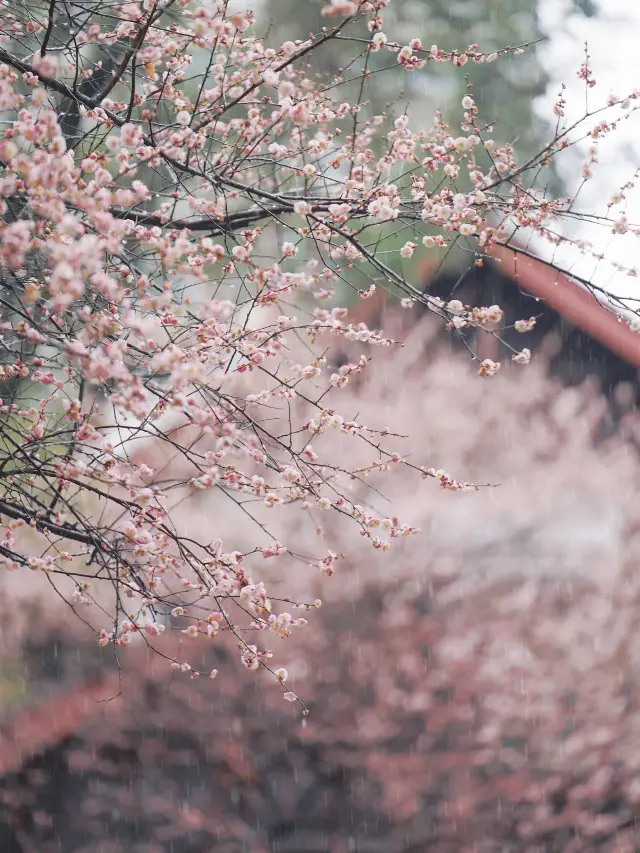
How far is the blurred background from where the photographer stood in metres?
5.32

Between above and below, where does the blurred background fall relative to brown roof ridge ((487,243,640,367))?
below

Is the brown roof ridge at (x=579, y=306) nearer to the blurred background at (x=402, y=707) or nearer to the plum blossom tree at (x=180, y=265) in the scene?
the blurred background at (x=402, y=707)

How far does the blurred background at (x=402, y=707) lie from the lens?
5.32 metres

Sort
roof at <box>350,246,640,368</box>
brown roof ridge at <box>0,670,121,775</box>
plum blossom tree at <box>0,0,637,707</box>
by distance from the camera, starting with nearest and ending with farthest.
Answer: plum blossom tree at <box>0,0,637,707</box>, brown roof ridge at <box>0,670,121,775</box>, roof at <box>350,246,640,368</box>

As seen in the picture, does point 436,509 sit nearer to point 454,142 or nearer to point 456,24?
point 454,142

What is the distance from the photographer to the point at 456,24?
12.1 metres

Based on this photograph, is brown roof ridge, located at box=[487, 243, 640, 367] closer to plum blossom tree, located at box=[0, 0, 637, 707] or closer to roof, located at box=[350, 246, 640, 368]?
roof, located at box=[350, 246, 640, 368]

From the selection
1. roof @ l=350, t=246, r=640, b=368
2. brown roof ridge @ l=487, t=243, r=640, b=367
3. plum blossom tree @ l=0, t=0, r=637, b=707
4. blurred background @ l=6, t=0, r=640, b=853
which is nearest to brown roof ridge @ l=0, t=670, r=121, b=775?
blurred background @ l=6, t=0, r=640, b=853

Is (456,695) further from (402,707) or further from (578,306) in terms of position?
(578,306)

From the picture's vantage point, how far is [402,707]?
5.73m

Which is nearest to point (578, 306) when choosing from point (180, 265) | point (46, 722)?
point (180, 265)

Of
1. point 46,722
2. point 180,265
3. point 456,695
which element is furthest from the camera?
point 46,722

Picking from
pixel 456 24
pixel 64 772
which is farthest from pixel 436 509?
pixel 456 24

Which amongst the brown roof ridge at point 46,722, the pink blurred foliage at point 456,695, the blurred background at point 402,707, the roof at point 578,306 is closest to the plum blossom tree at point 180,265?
the blurred background at point 402,707
